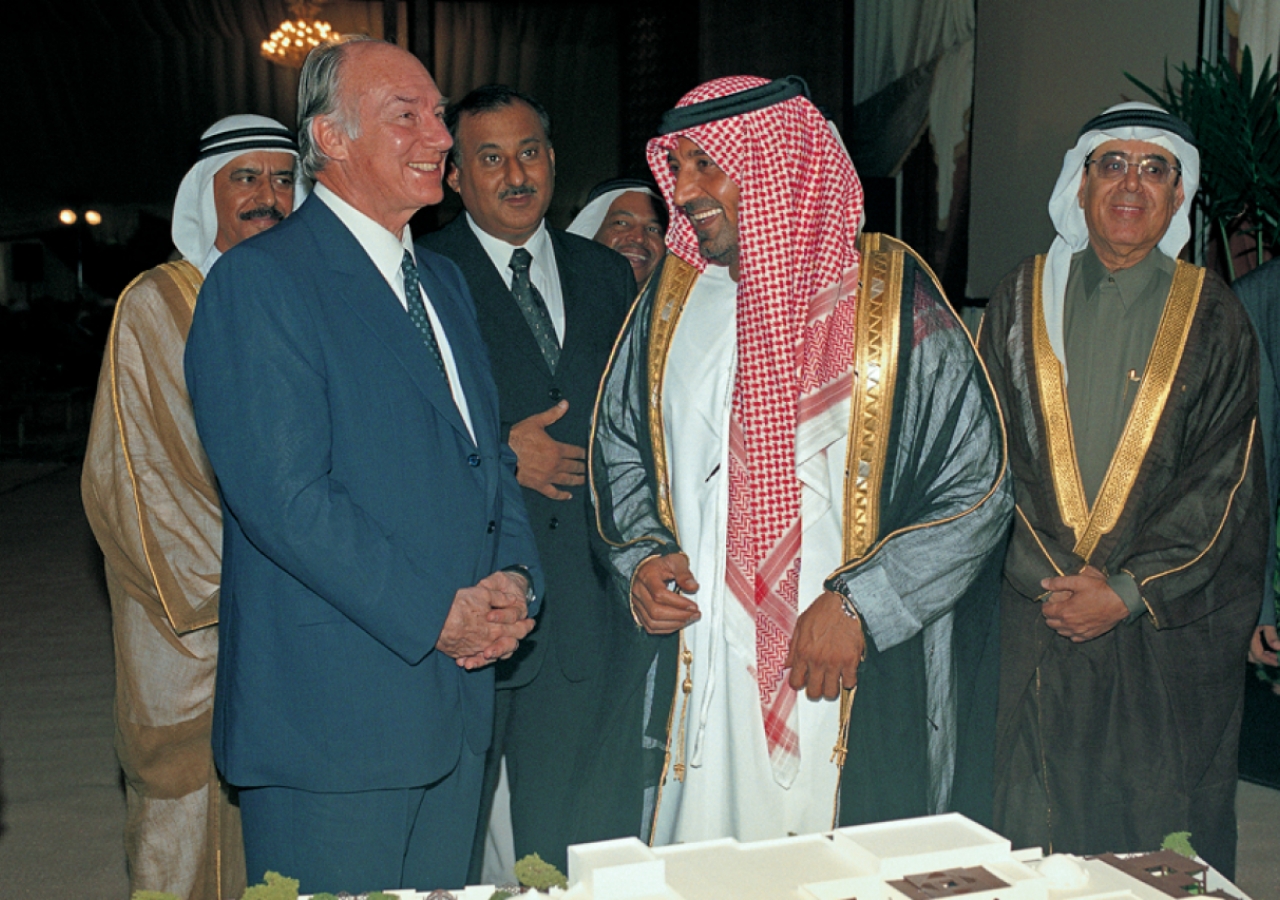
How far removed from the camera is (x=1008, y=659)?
299 centimetres

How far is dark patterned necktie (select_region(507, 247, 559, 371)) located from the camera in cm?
305

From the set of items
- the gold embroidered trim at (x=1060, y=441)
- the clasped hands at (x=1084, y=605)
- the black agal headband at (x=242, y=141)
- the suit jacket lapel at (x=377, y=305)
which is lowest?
the clasped hands at (x=1084, y=605)

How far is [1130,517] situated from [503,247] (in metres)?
1.53

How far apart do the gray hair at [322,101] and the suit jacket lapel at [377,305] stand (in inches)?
4.2

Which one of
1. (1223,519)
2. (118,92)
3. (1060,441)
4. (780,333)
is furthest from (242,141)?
(118,92)

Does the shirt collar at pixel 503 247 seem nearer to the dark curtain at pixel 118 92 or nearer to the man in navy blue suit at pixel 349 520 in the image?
the man in navy blue suit at pixel 349 520

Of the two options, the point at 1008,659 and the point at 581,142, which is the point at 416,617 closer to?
the point at 1008,659

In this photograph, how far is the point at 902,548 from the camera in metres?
2.30

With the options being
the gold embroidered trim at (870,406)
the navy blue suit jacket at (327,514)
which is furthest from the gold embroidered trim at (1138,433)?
the navy blue suit jacket at (327,514)

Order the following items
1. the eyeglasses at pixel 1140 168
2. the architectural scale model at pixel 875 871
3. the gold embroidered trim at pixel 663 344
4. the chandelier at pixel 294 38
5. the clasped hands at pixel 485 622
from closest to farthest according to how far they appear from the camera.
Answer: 1. the architectural scale model at pixel 875 871
2. the clasped hands at pixel 485 622
3. the gold embroidered trim at pixel 663 344
4. the eyeglasses at pixel 1140 168
5. the chandelier at pixel 294 38

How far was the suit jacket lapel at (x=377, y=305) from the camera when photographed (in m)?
2.03

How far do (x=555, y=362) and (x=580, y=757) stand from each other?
912 mm

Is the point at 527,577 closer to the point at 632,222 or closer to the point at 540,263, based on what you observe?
the point at 540,263

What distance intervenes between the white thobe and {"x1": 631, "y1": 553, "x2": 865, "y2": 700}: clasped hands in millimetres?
84
